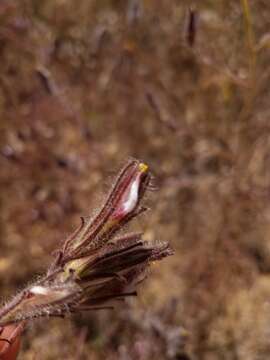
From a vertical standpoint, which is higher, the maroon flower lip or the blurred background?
the blurred background

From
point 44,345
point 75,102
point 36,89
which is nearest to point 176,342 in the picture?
point 44,345

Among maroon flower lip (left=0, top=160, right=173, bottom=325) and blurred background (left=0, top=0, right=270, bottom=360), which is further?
blurred background (left=0, top=0, right=270, bottom=360)

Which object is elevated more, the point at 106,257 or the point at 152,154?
the point at 152,154

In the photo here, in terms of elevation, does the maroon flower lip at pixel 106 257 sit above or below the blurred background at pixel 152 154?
below

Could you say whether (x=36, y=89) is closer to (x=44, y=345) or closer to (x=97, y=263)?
A: (x=44, y=345)

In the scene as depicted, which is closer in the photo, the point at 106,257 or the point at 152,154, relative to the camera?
the point at 106,257
